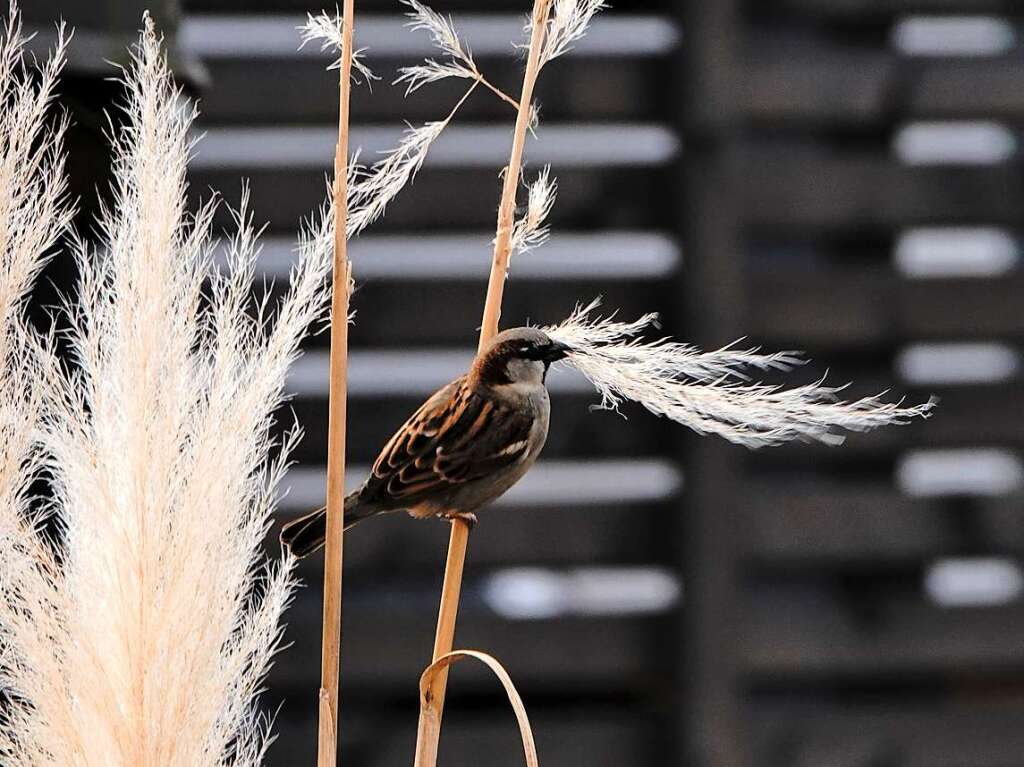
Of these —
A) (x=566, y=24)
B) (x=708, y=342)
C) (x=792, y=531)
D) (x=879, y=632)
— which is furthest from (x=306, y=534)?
(x=879, y=632)

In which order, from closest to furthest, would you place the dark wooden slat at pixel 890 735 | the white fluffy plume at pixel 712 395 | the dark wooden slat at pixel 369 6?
the white fluffy plume at pixel 712 395, the dark wooden slat at pixel 369 6, the dark wooden slat at pixel 890 735

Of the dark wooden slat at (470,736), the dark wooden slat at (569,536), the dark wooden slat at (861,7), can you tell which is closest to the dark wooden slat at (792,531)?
the dark wooden slat at (569,536)

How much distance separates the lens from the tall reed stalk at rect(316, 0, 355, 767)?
0.34m

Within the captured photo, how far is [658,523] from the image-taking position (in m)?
1.45

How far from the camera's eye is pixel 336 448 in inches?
13.9

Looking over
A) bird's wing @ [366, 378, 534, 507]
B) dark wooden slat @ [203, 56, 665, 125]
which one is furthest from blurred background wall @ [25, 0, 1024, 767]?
bird's wing @ [366, 378, 534, 507]

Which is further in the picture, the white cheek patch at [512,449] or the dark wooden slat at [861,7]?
the dark wooden slat at [861,7]

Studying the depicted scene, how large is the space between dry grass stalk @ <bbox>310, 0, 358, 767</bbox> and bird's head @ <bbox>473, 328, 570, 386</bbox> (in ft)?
0.14

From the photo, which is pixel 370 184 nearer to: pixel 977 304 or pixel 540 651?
pixel 540 651

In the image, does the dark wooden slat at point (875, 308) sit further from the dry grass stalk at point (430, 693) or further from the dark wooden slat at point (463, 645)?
the dry grass stalk at point (430, 693)

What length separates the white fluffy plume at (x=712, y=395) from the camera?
31 centimetres

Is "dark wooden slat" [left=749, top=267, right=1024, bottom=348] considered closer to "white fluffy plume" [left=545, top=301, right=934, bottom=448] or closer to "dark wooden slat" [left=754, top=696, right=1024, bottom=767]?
"dark wooden slat" [left=754, top=696, right=1024, bottom=767]

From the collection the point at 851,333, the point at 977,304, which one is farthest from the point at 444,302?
the point at 977,304

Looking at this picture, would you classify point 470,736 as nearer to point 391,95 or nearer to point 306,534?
point 391,95
